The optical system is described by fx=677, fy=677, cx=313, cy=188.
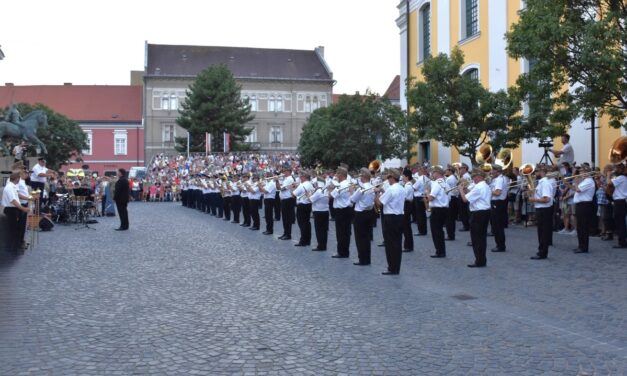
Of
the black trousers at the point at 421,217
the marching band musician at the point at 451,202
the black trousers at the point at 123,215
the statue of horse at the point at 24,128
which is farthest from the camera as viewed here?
the statue of horse at the point at 24,128

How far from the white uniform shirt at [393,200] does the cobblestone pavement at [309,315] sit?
1.12m

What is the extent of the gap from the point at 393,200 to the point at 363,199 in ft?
4.35

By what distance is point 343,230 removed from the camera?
1473cm

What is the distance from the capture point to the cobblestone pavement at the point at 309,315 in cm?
637

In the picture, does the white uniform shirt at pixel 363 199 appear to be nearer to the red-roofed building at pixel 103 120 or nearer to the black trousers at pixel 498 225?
the black trousers at pixel 498 225

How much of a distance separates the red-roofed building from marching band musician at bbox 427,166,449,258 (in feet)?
251

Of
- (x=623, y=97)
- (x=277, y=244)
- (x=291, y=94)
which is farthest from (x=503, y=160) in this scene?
(x=291, y=94)

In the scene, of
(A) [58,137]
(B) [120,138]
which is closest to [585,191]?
(A) [58,137]

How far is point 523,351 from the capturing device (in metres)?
6.73

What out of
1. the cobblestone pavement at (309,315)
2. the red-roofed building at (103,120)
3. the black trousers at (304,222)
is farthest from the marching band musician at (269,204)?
the red-roofed building at (103,120)

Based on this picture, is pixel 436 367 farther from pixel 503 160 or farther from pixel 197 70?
pixel 197 70

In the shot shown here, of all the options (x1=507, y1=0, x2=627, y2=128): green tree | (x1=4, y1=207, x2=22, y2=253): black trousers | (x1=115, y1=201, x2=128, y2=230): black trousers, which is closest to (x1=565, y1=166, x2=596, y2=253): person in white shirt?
(x1=507, y1=0, x2=627, y2=128): green tree

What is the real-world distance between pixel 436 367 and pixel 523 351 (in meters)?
1.10

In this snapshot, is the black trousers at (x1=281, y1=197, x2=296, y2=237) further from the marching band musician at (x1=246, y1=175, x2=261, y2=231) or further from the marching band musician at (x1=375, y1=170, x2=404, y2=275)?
the marching band musician at (x1=375, y1=170, x2=404, y2=275)
